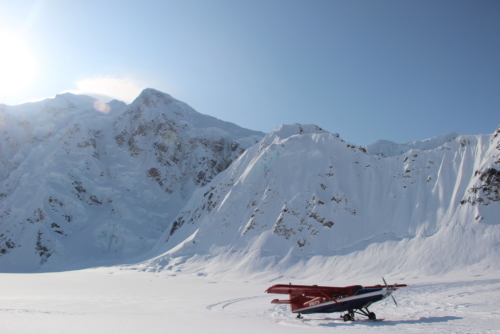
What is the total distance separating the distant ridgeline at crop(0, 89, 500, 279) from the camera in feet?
144

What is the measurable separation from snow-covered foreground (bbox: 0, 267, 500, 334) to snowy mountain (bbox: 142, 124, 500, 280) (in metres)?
9.19

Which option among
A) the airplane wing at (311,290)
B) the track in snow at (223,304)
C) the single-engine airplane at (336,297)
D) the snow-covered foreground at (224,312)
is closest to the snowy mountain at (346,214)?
the snow-covered foreground at (224,312)

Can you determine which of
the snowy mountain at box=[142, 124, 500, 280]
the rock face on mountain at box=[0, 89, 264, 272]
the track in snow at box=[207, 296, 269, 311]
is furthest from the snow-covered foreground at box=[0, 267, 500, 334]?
the rock face on mountain at box=[0, 89, 264, 272]

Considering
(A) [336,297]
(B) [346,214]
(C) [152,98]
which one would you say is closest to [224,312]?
(A) [336,297]

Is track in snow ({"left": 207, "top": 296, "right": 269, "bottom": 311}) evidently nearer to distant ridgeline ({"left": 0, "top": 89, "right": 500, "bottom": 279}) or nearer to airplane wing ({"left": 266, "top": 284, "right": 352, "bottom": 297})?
airplane wing ({"left": 266, "top": 284, "right": 352, "bottom": 297})

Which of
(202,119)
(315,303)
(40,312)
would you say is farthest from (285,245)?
(202,119)

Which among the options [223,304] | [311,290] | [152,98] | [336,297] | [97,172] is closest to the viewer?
[336,297]

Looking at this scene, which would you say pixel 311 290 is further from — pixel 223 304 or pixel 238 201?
pixel 238 201

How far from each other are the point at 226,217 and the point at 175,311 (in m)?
38.0

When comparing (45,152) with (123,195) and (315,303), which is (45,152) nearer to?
(123,195)

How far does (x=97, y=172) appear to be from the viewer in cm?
9225

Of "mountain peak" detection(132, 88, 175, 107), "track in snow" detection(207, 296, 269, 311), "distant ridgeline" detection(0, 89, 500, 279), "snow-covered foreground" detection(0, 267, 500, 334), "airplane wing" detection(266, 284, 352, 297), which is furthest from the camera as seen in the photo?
"mountain peak" detection(132, 88, 175, 107)

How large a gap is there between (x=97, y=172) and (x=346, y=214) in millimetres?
73255

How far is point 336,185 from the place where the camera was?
54969 millimetres
